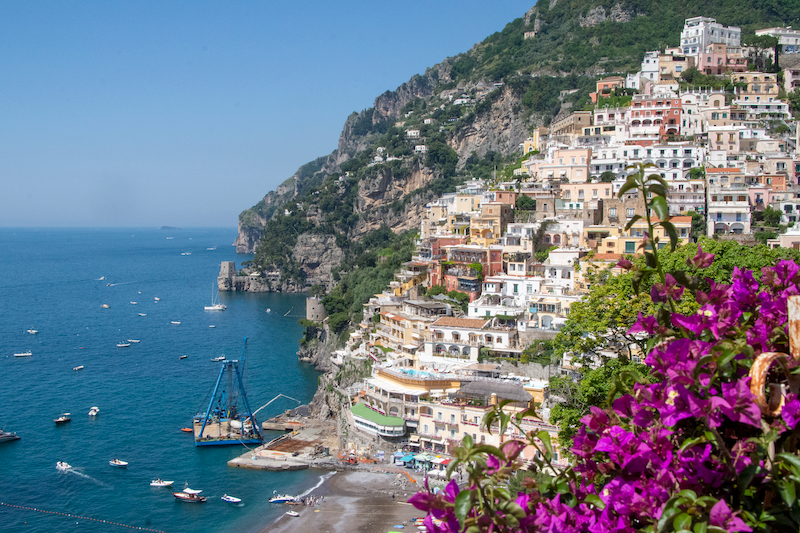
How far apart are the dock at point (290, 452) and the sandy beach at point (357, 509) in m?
2.91

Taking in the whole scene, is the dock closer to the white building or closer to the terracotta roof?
the terracotta roof

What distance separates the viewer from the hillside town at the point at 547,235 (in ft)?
89.3

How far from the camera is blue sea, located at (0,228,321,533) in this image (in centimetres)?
2541

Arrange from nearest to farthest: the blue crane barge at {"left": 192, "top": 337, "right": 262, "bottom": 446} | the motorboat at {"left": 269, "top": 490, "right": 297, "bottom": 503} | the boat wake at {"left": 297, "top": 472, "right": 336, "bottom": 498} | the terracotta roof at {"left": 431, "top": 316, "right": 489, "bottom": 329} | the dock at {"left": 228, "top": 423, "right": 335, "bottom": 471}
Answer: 1. the motorboat at {"left": 269, "top": 490, "right": 297, "bottom": 503}
2. the boat wake at {"left": 297, "top": 472, "right": 336, "bottom": 498}
3. the dock at {"left": 228, "top": 423, "right": 335, "bottom": 471}
4. the terracotta roof at {"left": 431, "top": 316, "right": 489, "bottom": 329}
5. the blue crane barge at {"left": 192, "top": 337, "right": 262, "bottom": 446}

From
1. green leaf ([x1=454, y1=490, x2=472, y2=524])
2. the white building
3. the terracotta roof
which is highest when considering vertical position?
the white building

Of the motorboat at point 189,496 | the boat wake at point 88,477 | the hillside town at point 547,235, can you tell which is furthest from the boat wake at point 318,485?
the boat wake at point 88,477

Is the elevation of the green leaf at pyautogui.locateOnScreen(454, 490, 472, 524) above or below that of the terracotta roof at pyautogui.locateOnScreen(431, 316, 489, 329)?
above

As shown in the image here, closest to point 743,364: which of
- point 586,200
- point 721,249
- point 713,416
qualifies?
point 713,416

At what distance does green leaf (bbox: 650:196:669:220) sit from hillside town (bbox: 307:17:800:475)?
18.0m

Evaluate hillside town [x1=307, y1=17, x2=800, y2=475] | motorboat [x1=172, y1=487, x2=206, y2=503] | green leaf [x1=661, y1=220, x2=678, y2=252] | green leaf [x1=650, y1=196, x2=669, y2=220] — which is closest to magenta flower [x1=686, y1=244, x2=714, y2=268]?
green leaf [x1=661, y1=220, x2=678, y2=252]

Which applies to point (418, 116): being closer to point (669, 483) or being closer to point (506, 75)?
point (506, 75)

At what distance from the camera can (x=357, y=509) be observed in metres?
23.9

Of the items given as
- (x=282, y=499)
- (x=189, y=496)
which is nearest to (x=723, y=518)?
(x=282, y=499)

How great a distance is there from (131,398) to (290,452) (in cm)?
1287
